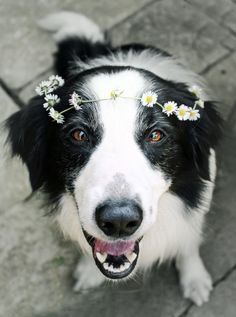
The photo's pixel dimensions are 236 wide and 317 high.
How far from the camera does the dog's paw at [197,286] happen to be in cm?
284

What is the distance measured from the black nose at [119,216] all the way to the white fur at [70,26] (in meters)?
1.55

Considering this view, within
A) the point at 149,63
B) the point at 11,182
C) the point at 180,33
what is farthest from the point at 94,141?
the point at 180,33

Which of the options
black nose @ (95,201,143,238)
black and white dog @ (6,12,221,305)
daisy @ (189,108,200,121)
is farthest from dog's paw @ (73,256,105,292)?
daisy @ (189,108,200,121)

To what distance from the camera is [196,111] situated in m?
2.21

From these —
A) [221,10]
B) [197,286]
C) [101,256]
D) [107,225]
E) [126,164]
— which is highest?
[126,164]

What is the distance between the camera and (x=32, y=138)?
237cm

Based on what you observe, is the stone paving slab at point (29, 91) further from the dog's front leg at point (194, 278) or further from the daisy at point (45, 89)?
the dog's front leg at point (194, 278)

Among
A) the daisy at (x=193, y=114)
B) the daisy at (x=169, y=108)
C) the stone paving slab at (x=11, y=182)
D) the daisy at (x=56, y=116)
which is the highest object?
the daisy at (x=56, y=116)

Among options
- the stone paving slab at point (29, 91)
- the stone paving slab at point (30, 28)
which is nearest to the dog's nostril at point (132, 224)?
the stone paving slab at point (29, 91)

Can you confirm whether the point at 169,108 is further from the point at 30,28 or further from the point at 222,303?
the point at 30,28

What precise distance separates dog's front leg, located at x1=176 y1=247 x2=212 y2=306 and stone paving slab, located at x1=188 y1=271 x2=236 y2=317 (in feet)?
0.14

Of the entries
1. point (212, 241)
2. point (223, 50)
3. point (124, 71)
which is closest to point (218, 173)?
point (212, 241)

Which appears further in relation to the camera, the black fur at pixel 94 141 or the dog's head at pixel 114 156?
the black fur at pixel 94 141

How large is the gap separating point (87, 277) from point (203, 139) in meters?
1.11
